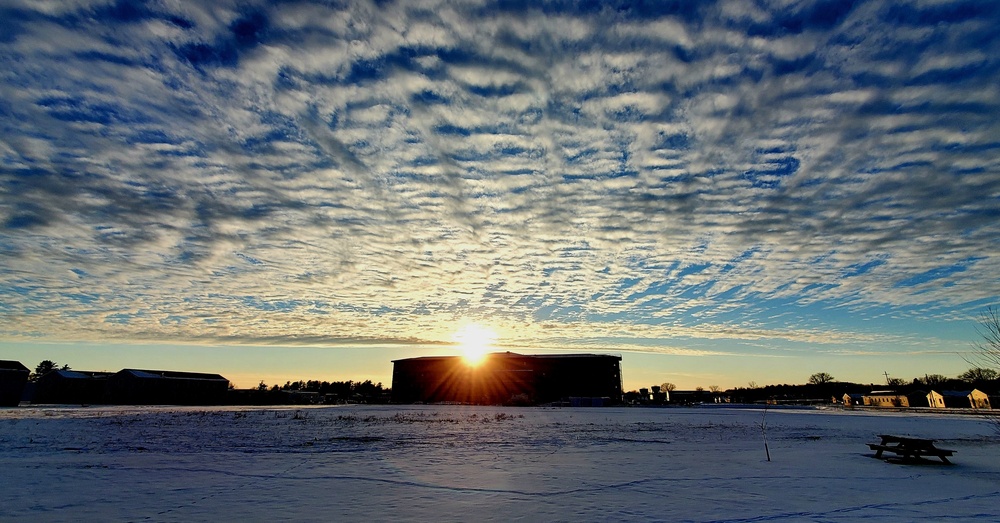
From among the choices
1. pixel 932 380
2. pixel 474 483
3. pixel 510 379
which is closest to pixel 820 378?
pixel 932 380

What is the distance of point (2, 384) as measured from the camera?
67562mm

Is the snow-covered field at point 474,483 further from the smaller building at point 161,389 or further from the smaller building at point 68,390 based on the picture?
the smaller building at point 68,390

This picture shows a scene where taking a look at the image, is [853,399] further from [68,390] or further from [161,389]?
[68,390]

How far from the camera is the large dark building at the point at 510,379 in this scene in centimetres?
10225

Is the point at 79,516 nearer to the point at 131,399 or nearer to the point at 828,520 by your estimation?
the point at 828,520

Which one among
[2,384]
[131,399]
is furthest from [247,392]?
[2,384]

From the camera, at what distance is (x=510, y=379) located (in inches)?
4144

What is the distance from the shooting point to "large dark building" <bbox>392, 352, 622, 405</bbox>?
102 meters

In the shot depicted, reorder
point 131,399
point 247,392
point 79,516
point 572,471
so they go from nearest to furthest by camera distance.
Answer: point 79,516 < point 572,471 < point 131,399 < point 247,392

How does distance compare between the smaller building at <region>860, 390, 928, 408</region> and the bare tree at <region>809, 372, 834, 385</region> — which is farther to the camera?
the bare tree at <region>809, 372, 834, 385</region>

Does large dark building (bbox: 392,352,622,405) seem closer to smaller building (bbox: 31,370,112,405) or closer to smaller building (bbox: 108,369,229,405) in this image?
smaller building (bbox: 108,369,229,405)

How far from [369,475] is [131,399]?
100.0 meters

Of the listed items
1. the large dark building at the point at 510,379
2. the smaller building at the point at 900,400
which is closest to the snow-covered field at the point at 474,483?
the large dark building at the point at 510,379

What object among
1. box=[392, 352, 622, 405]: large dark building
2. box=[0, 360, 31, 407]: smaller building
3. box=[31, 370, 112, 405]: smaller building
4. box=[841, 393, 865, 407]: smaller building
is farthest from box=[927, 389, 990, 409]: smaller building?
box=[31, 370, 112, 405]: smaller building
